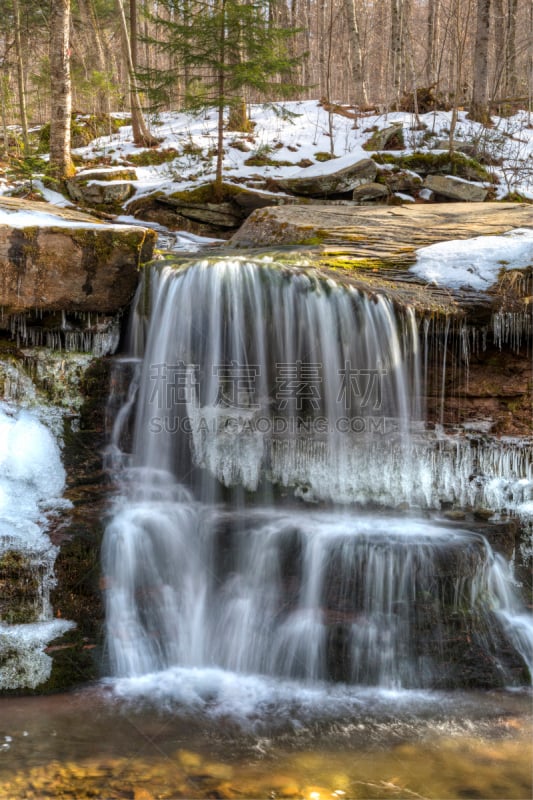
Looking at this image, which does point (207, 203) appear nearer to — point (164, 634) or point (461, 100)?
point (164, 634)

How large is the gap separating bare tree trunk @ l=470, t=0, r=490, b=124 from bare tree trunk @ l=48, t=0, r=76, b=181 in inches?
366

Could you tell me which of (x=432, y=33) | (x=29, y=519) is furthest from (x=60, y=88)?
(x=432, y=33)

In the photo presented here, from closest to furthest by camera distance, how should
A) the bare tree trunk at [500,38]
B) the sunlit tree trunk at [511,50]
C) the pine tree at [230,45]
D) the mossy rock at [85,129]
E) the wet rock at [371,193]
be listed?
1. the pine tree at [230,45]
2. the wet rock at [371,193]
3. the mossy rock at [85,129]
4. the sunlit tree trunk at [511,50]
5. the bare tree trunk at [500,38]

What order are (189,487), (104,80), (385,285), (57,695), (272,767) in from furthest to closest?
(104,80) < (385,285) < (189,487) < (57,695) < (272,767)

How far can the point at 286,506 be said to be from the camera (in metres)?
5.23

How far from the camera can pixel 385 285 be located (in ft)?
18.7

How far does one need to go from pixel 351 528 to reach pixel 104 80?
13.2 m

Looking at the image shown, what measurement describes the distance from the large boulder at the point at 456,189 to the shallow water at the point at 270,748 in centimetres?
900

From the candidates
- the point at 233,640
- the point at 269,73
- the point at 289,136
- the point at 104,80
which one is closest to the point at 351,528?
the point at 233,640

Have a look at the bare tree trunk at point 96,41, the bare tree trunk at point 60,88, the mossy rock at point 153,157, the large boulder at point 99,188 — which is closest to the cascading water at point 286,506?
the large boulder at point 99,188

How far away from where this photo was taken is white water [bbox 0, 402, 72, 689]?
13.0ft

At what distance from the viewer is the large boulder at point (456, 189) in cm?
1071

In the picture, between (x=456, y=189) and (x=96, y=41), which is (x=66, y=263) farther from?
(x=96, y=41)

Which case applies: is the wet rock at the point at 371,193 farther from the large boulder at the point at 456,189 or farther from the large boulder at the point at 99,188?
the large boulder at the point at 99,188
